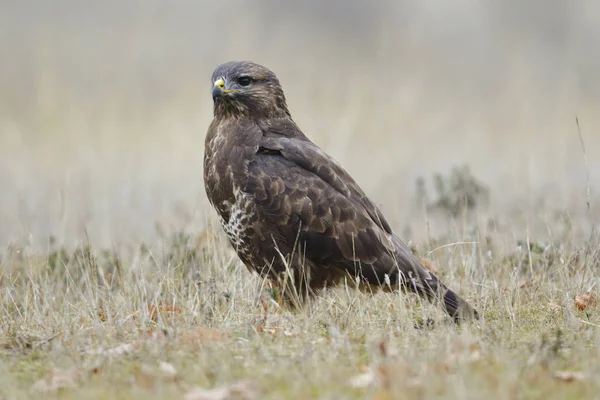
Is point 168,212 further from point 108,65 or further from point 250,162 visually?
point 108,65

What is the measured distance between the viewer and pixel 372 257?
6.01 metres

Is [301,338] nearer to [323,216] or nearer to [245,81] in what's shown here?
[323,216]

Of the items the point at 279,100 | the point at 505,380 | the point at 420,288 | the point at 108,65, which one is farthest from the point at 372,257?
the point at 108,65

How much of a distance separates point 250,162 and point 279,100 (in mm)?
773

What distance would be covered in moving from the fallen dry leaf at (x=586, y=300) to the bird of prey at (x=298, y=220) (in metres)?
0.74

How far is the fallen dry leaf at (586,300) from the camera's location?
18.5 ft

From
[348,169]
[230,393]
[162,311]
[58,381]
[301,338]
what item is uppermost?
[230,393]

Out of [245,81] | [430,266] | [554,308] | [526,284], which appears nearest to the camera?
[554,308]

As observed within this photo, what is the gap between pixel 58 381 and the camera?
4027 millimetres

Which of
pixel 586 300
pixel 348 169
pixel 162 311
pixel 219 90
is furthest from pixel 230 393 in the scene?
pixel 348 169

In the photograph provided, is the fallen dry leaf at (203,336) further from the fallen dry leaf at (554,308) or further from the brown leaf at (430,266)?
the brown leaf at (430,266)

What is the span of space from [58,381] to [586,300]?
3.26m

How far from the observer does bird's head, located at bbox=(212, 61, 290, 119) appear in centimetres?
640

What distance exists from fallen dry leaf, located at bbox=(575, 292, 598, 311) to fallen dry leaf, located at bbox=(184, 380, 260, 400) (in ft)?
8.61
